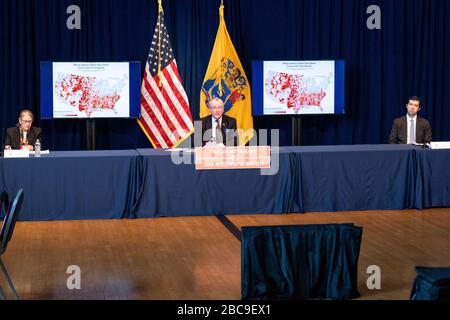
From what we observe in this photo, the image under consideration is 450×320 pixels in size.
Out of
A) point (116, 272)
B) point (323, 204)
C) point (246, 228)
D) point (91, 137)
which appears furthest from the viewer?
point (91, 137)

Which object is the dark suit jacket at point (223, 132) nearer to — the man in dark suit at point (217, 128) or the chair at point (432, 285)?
the man in dark suit at point (217, 128)

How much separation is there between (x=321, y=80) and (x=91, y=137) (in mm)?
3529

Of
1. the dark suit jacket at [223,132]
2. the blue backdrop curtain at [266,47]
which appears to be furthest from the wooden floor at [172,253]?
the blue backdrop curtain at [266,47]

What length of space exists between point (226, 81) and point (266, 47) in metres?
1.15

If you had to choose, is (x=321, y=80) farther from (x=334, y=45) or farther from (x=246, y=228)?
(x=246, y=228)

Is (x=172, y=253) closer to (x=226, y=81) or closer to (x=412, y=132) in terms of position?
(x=412, y=132)

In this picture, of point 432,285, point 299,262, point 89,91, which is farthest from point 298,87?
point 432,285

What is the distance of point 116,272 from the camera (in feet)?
21.9

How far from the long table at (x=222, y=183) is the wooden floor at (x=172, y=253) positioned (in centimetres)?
17

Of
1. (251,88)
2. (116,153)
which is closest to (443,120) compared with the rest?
(251,88)

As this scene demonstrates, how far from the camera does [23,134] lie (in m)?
9.56

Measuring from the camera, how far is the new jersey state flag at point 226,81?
1168cm

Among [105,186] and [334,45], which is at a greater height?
[334,45]
